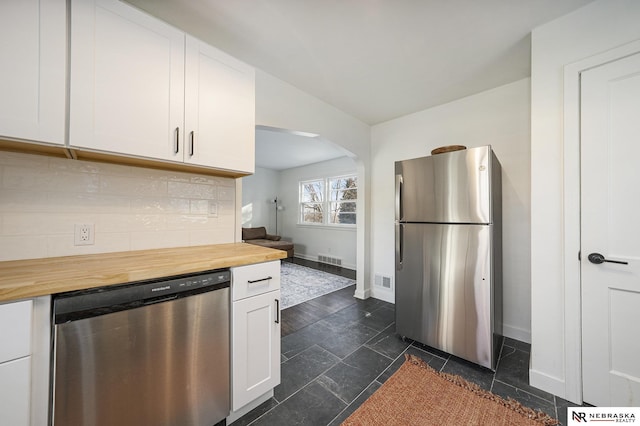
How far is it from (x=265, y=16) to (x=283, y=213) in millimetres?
5904

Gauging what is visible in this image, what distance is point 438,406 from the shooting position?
1.44 metres

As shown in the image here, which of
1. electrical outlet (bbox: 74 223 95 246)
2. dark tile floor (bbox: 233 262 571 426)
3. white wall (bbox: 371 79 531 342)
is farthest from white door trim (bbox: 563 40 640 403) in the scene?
electrical outlet (bbox: 74 223 95 246)

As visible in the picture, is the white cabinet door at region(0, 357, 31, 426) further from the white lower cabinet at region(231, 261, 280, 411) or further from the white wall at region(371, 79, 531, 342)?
the white wall at region(371, 79, 531, 342)

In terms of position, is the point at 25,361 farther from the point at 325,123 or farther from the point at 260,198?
the point at 260,198

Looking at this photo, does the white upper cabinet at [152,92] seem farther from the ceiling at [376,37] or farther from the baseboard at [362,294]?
the baseboard at [362,294]

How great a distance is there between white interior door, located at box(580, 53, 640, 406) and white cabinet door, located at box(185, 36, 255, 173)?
2.23 m

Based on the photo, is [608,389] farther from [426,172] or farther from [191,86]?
[191,86]

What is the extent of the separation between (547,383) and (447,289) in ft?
2.63

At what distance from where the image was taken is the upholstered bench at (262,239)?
230 inches

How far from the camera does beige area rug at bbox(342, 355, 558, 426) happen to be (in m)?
1.33

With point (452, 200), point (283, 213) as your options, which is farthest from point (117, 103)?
point (283, 213)

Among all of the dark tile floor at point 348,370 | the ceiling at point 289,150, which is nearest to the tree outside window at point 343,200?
the ceiling at point 289,150

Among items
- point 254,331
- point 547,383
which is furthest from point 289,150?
point 547,383

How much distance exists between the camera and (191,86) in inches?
55.6
